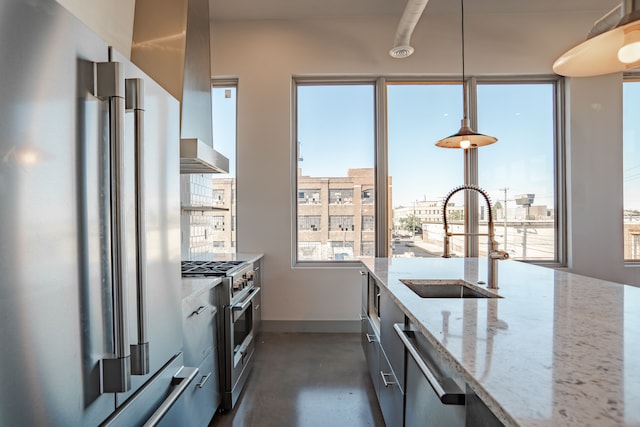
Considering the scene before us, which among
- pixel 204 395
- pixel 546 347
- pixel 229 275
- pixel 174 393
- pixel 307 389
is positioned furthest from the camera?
pixel 307 389

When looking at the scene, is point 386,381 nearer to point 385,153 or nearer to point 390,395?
point 390,395

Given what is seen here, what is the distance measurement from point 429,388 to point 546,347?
0.40 metres

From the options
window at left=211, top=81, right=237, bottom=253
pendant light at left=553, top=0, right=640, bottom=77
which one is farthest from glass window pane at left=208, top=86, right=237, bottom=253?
pendant light at left=553, top=0, right=640, bottom=77

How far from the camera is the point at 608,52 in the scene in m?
1.46

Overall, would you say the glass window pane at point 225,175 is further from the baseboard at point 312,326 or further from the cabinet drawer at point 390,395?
the cabinet drawer at point 390,395

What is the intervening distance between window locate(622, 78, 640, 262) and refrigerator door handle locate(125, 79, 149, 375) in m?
4.83

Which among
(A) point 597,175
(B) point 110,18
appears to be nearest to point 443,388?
(B) point 110,18

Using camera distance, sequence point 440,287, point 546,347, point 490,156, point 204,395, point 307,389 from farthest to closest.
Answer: point 490,156
point 307,389
point 440,287
point 204,395
point 546,347

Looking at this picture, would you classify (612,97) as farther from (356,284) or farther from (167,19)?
(167,19)

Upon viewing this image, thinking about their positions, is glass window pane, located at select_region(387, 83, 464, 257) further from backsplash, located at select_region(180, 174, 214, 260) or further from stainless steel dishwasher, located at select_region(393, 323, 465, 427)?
stainless steel dishwasher, located at select_region(393, 323, 465, 427)

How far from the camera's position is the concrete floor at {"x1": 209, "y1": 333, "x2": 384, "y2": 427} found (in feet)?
6.67

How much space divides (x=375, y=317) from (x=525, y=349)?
4.79 feet

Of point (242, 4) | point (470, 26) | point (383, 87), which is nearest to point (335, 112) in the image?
point (383, 87)

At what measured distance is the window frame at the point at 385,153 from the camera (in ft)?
12.2
